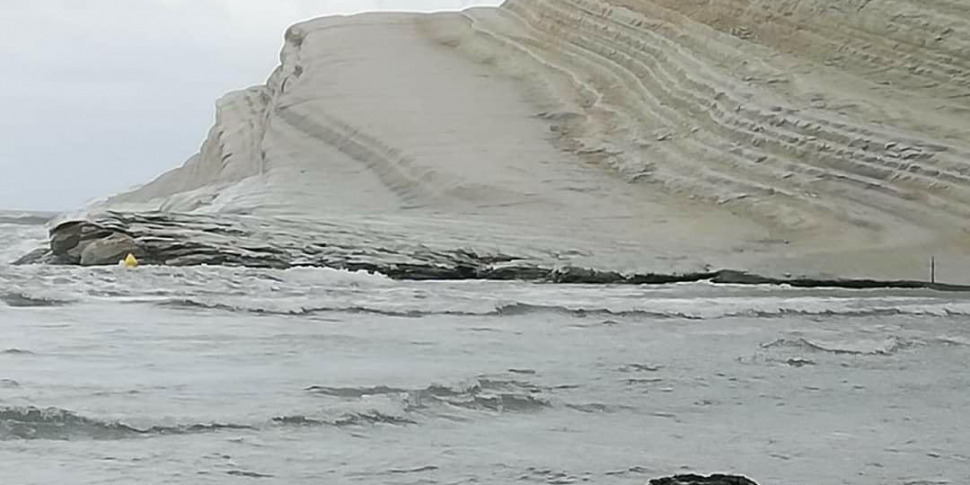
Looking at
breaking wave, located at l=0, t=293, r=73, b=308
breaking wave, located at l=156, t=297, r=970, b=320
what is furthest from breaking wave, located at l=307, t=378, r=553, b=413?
breaking wave, located at l=0, t=293, r=73, b=308

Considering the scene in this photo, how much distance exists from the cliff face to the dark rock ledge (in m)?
0.63

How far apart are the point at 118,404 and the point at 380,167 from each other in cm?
713

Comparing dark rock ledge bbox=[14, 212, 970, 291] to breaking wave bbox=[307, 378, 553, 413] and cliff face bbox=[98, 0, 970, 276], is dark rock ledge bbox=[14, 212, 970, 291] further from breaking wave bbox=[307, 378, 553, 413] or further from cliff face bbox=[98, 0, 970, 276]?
breaking wave bbox=[307, 378, 553, 413]

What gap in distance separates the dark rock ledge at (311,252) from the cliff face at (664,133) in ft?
2.07

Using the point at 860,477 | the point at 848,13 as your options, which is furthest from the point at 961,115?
the point at 860,477

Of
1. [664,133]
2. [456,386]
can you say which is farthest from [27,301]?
[664,133]

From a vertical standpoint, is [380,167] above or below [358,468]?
above

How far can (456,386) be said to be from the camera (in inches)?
116

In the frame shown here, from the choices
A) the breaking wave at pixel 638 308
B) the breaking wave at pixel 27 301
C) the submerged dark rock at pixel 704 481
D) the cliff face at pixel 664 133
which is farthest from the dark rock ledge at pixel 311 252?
the submerged dark rock at pixel 704 481

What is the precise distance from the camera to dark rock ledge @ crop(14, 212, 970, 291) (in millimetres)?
5848

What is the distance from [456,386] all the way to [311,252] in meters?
3.12

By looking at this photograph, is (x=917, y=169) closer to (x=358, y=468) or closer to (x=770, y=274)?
(x=770, y=274)

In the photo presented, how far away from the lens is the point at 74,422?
7.74 feet

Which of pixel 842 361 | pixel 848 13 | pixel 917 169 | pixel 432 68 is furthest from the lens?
pixel 432 68
